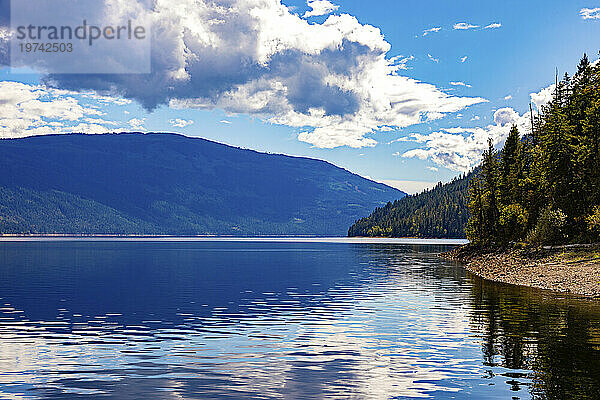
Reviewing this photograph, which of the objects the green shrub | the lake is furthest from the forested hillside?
the lake

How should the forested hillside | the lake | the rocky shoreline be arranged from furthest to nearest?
the forested hillside
the rocky shoreline
the lake

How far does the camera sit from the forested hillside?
8106cm

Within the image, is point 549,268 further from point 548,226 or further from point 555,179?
point 555,179

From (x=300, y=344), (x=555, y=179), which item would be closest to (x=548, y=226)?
(x=555, y=179)

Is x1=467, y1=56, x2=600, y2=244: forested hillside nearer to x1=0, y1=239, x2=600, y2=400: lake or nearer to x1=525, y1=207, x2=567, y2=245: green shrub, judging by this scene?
x1=525, y1=207, x2=567, y2=245: green shrub

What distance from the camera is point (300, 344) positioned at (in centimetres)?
2945

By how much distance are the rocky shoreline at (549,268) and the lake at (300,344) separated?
4.76 meters

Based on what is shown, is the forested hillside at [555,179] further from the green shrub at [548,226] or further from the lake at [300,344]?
the lake at [300,344]

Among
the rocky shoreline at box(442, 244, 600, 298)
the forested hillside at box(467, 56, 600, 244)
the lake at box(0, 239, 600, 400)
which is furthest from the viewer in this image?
the forested hillside at box(467, 56, 600, 244)

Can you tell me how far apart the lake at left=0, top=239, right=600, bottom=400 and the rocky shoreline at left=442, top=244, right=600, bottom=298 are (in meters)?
4.76

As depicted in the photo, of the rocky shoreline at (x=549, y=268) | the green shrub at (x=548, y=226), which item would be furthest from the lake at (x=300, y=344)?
the green shrub at (x=548, y=226)

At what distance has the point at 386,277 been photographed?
248 ft

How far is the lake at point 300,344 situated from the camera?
2038 cm

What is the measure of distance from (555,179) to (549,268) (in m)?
22.9
